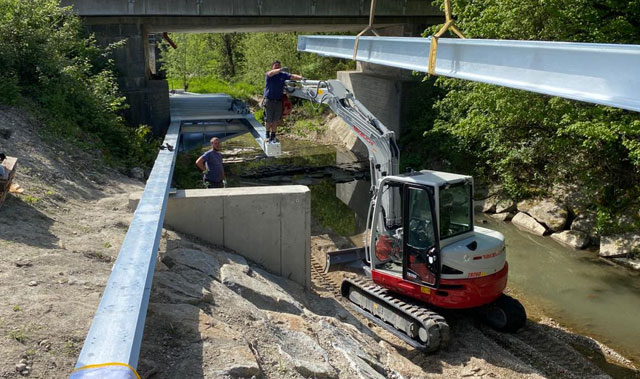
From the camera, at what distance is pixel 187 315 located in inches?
207

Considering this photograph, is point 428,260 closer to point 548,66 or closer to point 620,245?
point 548,66

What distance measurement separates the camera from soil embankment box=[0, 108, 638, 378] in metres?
4.29

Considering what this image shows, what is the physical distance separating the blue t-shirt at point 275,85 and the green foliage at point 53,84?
153 inches

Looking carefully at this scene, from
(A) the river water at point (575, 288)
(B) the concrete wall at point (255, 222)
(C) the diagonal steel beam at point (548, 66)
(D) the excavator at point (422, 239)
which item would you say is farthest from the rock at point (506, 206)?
(C) the diagonal steel beam at point (548, 66)

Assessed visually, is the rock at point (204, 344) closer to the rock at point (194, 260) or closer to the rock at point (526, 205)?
the rock at point (194, 260)

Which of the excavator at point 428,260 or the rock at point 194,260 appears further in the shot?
the excavator at point 428,260

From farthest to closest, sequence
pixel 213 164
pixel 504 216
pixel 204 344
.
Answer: pixel 504 216 < pixel 213 164 < pixel 204 344

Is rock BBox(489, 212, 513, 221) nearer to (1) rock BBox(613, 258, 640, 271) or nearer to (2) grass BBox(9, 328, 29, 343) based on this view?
(1) rock BBox(613, 258, 640, 271)

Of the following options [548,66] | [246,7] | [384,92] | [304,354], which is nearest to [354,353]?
[304,354]

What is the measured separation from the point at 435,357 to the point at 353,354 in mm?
2058

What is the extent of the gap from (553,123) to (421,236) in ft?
23.3

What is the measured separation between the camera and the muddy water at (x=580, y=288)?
919 cm

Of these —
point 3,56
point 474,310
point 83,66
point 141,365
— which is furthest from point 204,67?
point 141,365

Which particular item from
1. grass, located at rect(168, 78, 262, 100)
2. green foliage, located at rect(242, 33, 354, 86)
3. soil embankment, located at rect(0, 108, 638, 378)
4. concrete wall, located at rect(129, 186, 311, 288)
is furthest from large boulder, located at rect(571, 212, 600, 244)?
grass, located at rect(168, 78, 262, 100)
